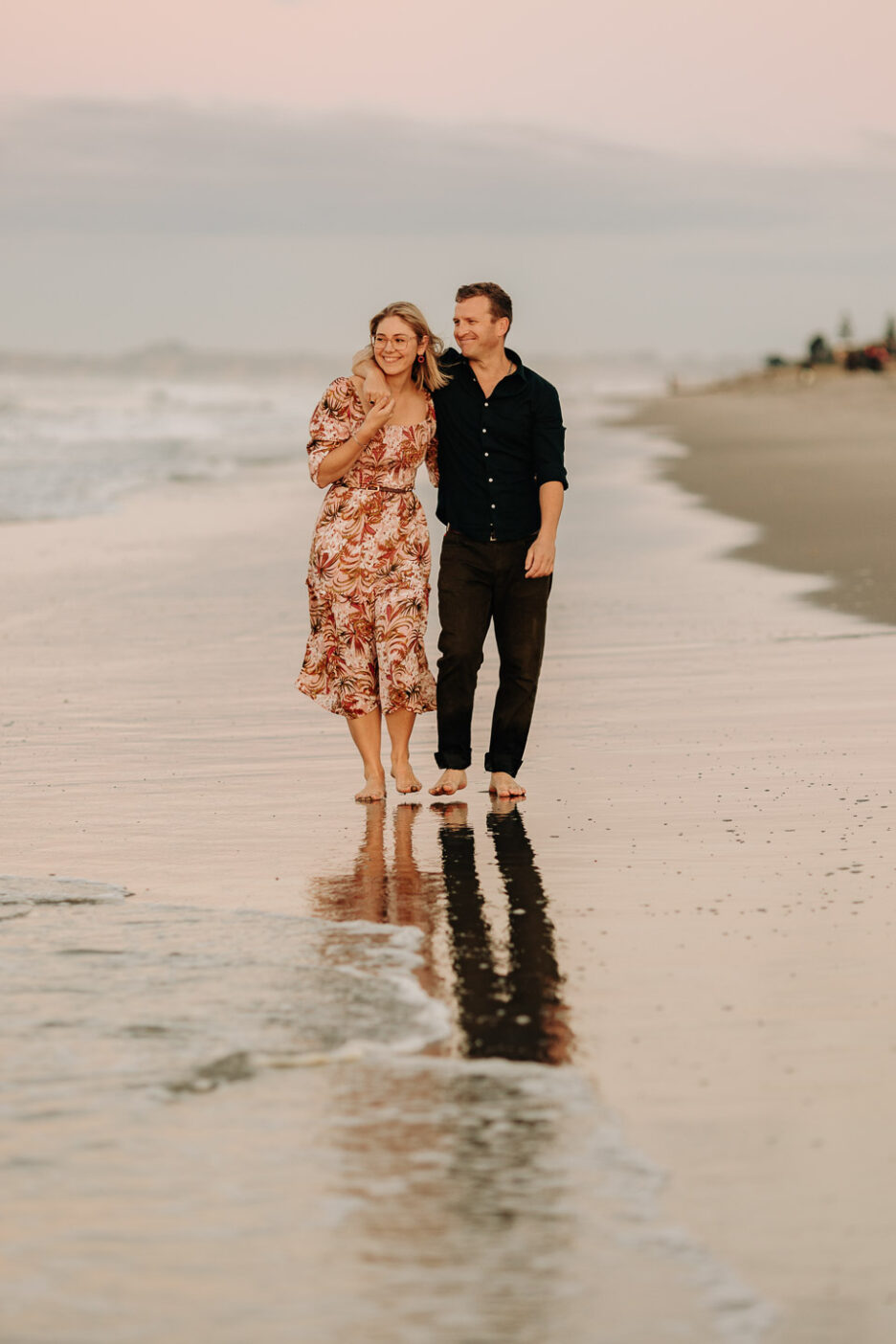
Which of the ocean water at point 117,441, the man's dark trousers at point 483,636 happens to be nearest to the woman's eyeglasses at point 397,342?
the man's dark trousers at point 483,636

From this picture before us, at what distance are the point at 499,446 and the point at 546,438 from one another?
0.55ft

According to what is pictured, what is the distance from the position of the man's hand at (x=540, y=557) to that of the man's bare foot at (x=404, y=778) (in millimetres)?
814

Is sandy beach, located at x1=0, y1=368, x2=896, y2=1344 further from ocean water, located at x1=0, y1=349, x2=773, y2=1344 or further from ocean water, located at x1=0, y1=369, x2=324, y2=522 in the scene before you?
ocean water, located at x1=0, y1=369, x2=324, y2=522

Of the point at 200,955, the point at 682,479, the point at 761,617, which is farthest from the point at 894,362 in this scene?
the point at 200,955

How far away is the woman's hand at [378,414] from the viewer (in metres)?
6.53

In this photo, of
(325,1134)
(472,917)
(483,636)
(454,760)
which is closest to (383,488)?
(483,636)

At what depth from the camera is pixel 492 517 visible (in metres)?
6.80

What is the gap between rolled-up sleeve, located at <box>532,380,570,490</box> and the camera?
6727 mm

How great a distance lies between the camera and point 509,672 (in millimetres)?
6973

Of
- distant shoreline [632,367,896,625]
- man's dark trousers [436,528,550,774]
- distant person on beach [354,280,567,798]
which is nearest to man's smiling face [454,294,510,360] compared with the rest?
distant person on beach [354,280,567,798]

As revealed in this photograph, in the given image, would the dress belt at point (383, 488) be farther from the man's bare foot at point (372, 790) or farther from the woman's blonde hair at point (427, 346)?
the man's bare foot at point (372, 790)

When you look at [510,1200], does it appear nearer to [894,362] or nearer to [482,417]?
[482,417]

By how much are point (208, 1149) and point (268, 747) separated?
4311mm

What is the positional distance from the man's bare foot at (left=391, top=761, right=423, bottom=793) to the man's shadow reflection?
172mm
